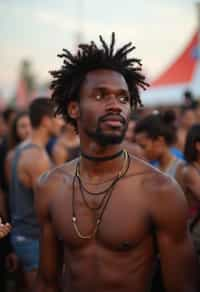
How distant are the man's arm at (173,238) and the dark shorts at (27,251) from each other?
7.17ft

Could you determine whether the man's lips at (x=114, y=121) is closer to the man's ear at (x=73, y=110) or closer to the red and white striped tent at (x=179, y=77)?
the man's ear at (x=73, y=110)

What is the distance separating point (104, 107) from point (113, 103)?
0.17ft

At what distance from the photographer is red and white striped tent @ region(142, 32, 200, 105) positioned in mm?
13820

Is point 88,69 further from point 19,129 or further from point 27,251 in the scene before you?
point 19,129

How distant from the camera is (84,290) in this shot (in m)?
2.96

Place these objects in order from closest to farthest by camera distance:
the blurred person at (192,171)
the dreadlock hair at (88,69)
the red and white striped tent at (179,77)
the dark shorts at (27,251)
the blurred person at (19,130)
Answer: the dreadlock hair at (88,69), the blurred person at (192,171), the dark shorts at (27,251), the blurred person at (19,130), the red and white striped tent at (179,77)

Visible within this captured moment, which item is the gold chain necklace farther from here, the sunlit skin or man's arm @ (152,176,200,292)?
man's arm @ (152,176,200,292)

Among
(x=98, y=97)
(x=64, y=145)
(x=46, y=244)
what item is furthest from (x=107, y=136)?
(x=64, y=145)

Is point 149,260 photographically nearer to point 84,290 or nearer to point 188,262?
point 188,262

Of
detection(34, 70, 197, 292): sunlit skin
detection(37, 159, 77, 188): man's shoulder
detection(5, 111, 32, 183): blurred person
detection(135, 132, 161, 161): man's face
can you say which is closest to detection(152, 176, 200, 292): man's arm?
detection(34, 70, 197, 292): sunlit skin

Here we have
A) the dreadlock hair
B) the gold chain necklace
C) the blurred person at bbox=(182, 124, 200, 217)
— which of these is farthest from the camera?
the blurred person at bbox=(182, 124, 200, 217)

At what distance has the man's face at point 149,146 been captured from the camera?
5438 mm

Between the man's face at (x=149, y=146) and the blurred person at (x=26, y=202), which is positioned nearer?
the blurred person at (x=26, y=202)

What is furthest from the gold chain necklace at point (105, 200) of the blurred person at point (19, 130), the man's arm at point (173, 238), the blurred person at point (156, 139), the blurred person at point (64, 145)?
the blurred person at point (19, 130)
